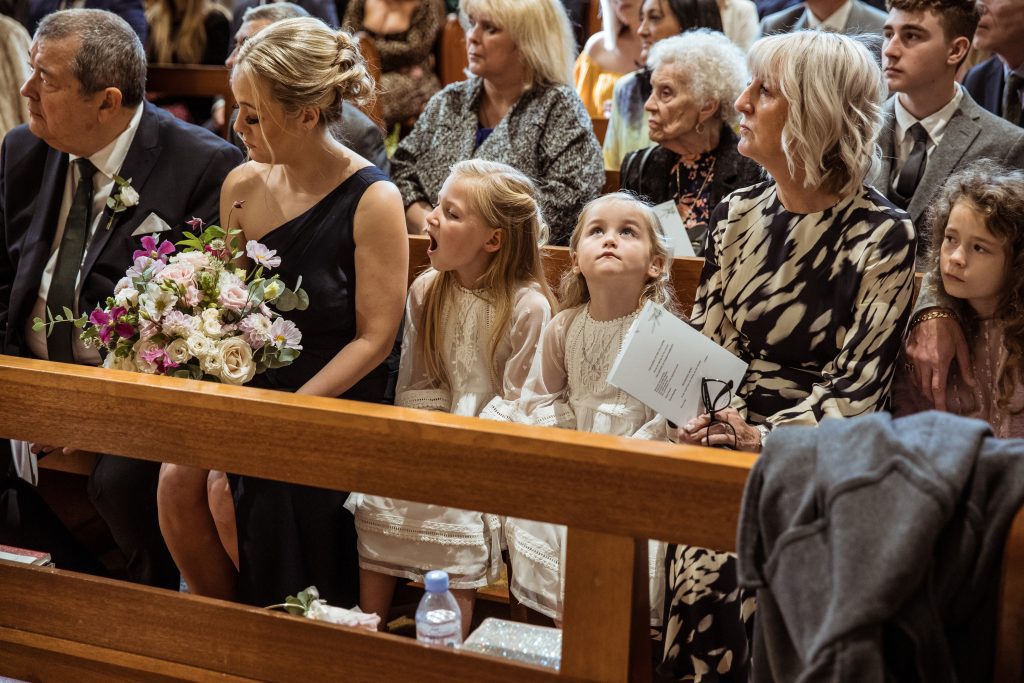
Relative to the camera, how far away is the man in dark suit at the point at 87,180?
300cm

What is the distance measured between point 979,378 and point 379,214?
143 cm

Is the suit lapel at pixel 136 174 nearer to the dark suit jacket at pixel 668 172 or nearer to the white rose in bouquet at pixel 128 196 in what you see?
the white rose in bouquet at pixel 128 196

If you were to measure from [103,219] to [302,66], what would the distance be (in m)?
0.77

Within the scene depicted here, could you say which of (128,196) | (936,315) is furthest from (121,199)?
(936,315)

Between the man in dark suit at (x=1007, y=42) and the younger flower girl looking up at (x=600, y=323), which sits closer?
the younger flower girl looking up at (x=600, y=323)

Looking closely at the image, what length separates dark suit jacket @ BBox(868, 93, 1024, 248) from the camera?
3.05 metres

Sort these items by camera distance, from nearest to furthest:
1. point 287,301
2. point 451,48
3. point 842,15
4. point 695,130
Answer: point 287,301 → point 695,130 → point 842,15 → point 451,48

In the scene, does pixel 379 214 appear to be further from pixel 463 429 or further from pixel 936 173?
pixel 936 173

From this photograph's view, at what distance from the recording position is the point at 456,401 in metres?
2.86

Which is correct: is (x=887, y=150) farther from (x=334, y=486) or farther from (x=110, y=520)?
(x=110, y=520)

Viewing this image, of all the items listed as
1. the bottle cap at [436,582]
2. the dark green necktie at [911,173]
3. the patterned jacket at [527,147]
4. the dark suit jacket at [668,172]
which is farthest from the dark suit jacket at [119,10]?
the bottle cap at [436,582]

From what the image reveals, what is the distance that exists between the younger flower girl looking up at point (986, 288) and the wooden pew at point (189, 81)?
3756 millimetres

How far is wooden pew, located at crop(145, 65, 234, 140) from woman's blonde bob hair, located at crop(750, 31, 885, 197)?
3519mm

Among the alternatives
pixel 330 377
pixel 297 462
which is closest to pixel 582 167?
pixel 330 377
